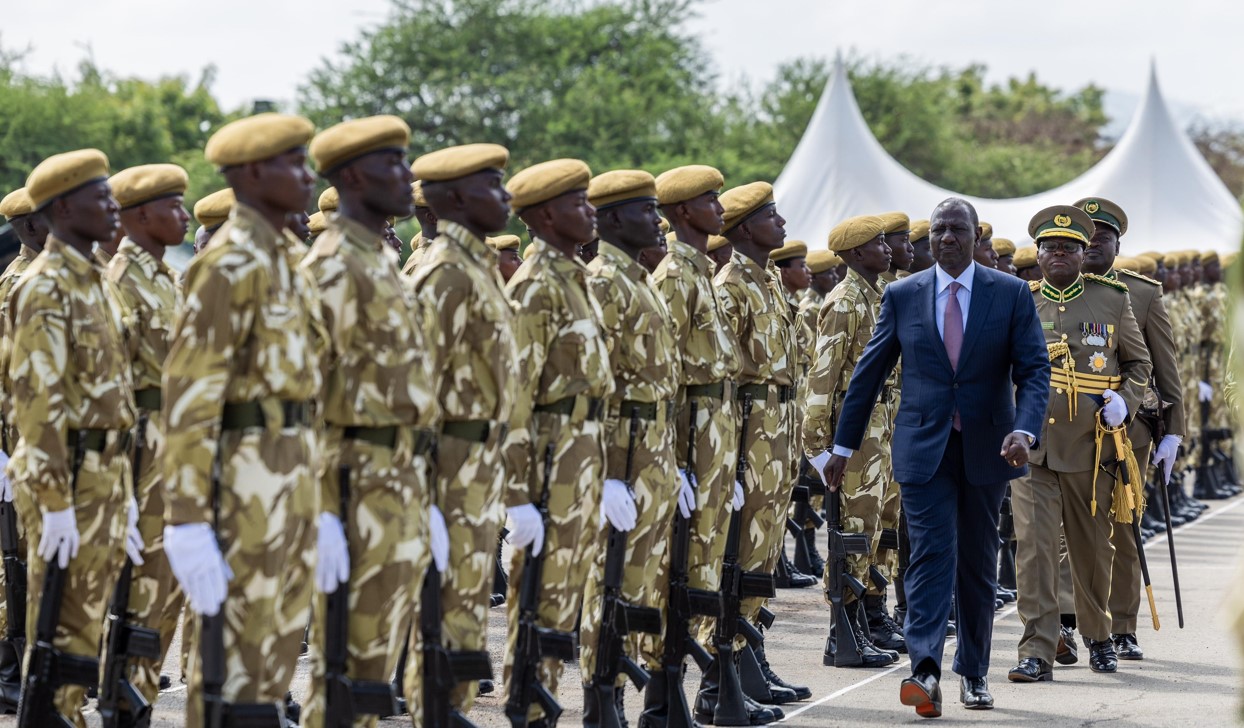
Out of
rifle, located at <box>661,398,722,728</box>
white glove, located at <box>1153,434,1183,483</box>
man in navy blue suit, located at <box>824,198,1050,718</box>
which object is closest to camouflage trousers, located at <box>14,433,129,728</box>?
rifle, located at <box>661,398,722,728</box>

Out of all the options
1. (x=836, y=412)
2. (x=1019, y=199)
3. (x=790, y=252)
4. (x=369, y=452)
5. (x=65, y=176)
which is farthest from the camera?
(x=1019, y=199)

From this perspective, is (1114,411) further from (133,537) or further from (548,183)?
(133,537)

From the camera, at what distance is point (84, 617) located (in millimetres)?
6129

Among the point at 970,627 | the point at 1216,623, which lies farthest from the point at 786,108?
the point at 970,627

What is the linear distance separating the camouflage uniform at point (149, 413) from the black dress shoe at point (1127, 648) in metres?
5.19

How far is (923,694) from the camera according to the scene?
25.3 feet

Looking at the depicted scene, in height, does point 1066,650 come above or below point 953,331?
A: below

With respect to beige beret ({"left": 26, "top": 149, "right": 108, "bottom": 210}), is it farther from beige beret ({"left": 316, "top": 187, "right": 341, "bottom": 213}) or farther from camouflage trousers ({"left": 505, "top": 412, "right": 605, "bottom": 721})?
beige beret ({"left": 316, "top": 187, "right": 341, "bottom": 213})

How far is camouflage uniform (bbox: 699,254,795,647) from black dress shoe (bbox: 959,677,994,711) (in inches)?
39.4

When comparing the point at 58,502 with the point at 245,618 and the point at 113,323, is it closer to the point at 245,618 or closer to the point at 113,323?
the point at 113,323

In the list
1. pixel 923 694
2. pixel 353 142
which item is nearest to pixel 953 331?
pixel 923 694

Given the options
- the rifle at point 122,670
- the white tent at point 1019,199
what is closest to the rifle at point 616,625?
the rifle at point 122,670

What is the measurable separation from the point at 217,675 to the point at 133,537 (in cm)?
165

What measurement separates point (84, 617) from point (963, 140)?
55.8 metres
